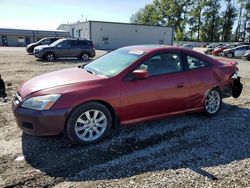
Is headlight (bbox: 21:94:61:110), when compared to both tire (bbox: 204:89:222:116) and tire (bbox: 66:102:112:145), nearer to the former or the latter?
tire (bbox: 66:102:112:145)

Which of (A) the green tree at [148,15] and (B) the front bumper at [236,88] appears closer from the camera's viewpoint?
(B) the front bumper at [236,88]

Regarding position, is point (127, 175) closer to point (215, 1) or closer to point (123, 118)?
point (123, 118)

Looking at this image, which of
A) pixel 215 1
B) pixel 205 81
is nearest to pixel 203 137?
pixel 205 81

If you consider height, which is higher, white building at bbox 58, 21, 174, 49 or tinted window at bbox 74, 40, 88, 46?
white building at bbox 58, 21, 174, 49

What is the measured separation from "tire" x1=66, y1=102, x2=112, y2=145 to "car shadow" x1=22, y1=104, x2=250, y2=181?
14cm

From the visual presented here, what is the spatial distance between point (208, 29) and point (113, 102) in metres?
71.8

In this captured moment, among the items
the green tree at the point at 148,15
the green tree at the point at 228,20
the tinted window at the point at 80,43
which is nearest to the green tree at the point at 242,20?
the green tree at the point at 228,20

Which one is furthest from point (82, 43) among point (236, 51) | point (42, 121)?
point (42, 121)

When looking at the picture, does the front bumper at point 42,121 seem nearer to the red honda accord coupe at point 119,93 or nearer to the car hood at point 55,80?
the red honda accord coupe at point 119,93

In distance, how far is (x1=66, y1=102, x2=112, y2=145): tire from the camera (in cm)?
403

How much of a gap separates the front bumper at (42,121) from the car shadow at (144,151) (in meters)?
0.33

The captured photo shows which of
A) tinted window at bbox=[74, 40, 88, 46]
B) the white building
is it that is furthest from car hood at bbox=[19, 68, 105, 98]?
the white building

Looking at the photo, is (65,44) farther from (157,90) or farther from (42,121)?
(42,121)

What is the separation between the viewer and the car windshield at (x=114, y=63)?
15.1 feet
